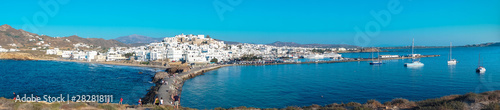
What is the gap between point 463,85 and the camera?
83.0 ft

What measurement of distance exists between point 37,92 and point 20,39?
322 feet

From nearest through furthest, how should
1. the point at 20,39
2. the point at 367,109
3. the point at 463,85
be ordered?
the point at 367,109
the point at 463,85
the point at 20,39

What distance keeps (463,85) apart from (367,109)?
71.3ft

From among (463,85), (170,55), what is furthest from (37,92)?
(170,55)

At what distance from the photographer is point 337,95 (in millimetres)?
21000

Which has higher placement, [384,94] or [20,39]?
[20,39]

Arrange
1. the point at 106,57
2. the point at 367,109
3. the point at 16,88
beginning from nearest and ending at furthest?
the point at 367,109 < the point at 16,88 < the point at 106,57

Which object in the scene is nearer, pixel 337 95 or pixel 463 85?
pixel 337 95

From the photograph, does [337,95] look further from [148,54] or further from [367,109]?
[148,54]

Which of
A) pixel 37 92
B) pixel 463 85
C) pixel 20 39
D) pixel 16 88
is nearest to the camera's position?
pixel 37 92

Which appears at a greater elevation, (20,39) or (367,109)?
(20,39)

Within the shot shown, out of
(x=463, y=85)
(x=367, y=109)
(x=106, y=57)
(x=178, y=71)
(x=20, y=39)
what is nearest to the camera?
(x=367, y=109)

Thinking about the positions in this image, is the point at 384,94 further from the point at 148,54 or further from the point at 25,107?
the point at 148,54

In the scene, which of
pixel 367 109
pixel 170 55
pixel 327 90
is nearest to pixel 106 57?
pixel 170 55
